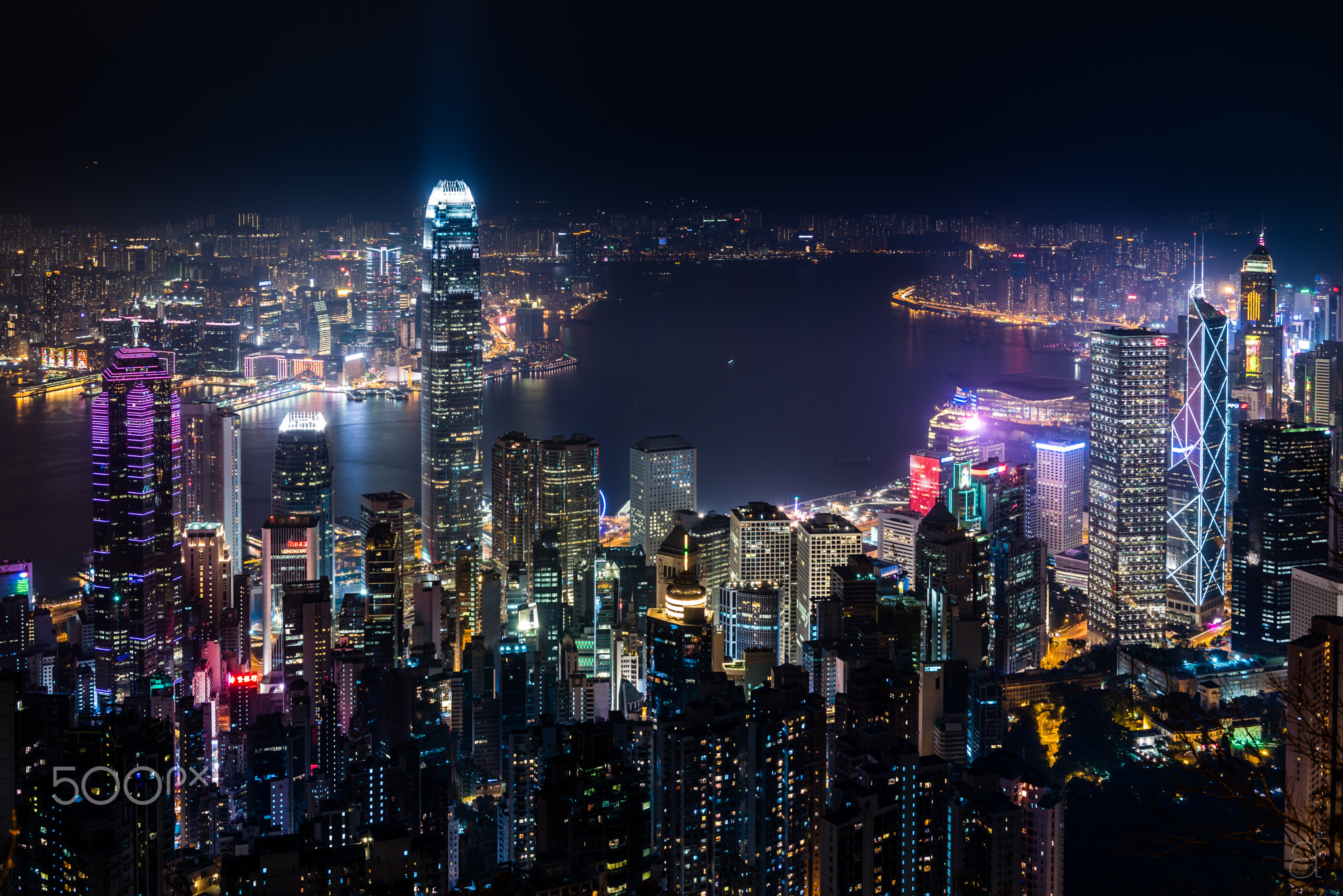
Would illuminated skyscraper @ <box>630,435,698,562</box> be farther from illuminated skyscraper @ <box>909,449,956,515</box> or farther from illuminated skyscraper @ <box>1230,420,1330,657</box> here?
illuminated skyscraper @ <box>1230,420,1330,657</box>

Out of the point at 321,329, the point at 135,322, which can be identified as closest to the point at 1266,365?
the point at 135,322

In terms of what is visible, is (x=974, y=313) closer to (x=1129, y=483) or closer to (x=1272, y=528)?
(x=1129, y=483)

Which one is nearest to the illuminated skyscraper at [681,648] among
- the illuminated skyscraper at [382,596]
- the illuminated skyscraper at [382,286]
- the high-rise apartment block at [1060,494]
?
the illuminated skyscraper at [382,596]

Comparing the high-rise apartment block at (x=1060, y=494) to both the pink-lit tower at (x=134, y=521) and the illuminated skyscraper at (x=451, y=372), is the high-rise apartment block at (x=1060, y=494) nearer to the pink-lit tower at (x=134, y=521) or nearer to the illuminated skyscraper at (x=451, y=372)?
the illuminated skyscraper at (x=451, y=372)

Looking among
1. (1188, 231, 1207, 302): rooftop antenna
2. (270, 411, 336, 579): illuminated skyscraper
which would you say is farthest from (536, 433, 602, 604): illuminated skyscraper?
(1188, 231, 1207, 302): rooftop antenna

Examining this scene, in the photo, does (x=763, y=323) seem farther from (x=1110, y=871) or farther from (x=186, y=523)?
(x=1110, y=871)
